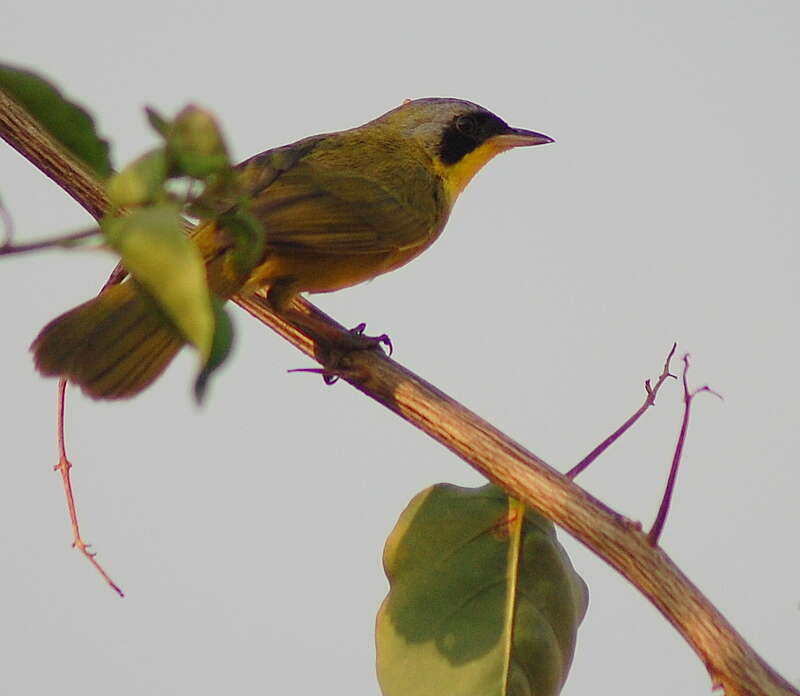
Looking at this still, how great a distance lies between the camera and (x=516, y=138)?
4988mm

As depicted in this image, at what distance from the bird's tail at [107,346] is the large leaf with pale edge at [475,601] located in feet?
2.36

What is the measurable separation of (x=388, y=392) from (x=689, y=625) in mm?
971

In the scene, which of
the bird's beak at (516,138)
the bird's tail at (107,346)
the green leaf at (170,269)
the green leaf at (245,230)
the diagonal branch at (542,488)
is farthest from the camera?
the bird's beak at (516,138)

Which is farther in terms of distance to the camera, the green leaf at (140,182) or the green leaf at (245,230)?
the green leaf at (245,230)

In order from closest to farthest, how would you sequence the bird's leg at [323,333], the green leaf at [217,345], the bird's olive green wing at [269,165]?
the green leaf at [217,345] < the bird's leg at [323,333] < the bird's olive green wing at [269,165]

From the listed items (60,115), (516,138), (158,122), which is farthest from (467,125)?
(158,122)

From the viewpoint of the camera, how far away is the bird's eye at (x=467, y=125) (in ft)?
16.3

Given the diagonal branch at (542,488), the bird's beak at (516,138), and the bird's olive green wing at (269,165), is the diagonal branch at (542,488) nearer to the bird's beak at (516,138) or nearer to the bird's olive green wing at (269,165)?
the bird's olive green wing at (269,165)

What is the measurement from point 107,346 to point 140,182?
4.39 feet

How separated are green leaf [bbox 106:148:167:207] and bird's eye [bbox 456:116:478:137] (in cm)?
401

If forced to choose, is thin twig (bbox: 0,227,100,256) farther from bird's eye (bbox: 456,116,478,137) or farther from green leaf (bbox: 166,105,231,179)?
bird's eye (bbox: 456,116,478,137)

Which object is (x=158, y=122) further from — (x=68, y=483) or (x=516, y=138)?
(x=516, y=138)

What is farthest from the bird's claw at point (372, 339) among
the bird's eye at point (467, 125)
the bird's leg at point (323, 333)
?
the bird's eye at point (467, 125)

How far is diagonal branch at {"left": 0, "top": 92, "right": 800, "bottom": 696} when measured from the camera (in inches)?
75.8
